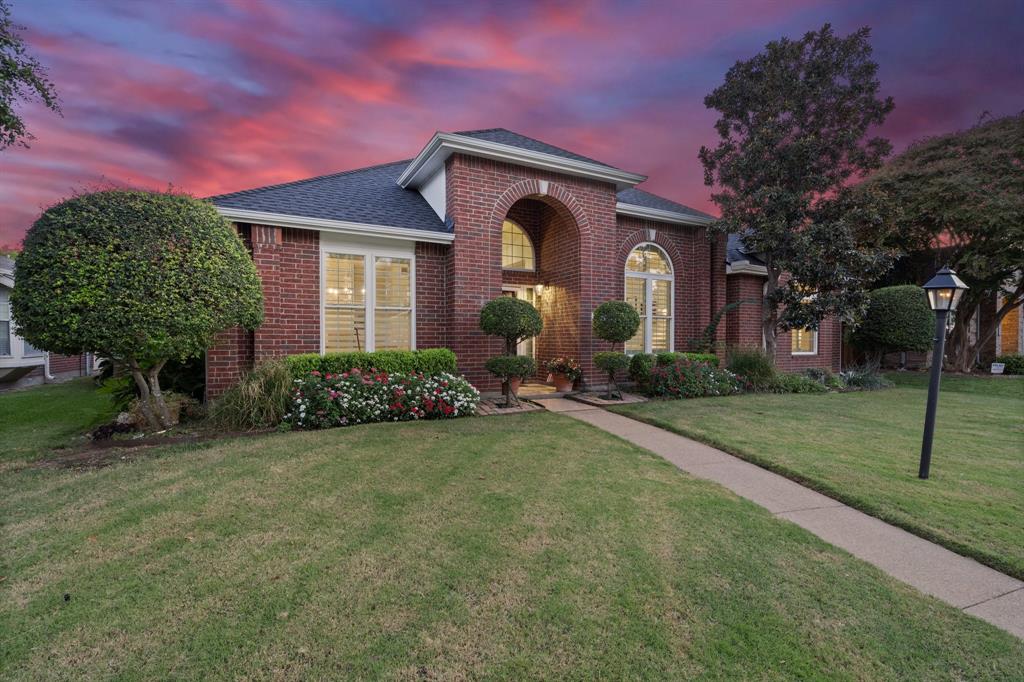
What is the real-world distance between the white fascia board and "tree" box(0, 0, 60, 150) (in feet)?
13.7

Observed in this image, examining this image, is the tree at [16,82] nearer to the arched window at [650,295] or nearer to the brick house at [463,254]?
the brick house at [463,254]

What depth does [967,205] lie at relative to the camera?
1212cm

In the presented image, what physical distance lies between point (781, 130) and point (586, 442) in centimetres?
985

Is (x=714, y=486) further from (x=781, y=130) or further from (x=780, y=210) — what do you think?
(x=781, y=130)

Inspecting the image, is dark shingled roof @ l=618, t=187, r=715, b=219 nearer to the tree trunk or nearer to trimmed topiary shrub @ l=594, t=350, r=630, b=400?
trimmed topiary shrub @ l=594, t=350, r=630, b=400

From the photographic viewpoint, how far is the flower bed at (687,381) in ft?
29.0

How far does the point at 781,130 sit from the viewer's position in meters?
10.1

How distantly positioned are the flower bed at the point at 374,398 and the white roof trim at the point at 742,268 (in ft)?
29.2

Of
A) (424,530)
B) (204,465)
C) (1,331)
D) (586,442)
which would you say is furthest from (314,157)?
(424,530)

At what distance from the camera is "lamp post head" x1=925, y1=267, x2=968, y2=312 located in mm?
4285

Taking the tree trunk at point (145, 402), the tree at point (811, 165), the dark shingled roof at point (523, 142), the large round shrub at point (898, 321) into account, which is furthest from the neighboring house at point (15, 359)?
the large round shrub at point (898, 321)

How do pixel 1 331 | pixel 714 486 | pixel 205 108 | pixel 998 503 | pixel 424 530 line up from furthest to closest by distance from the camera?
pixel 1 331
pixel 205 108
pixel 714 486
pixel 998 503
pixel 424 530

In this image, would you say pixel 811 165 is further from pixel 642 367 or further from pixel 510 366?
pixel 510 366

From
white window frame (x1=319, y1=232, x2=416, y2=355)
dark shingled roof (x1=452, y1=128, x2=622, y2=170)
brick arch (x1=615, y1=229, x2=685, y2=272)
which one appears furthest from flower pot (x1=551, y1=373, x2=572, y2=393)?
dark shingled roof (x1=452, y1=128, x2=622, y2=170)
